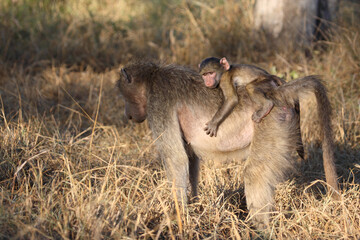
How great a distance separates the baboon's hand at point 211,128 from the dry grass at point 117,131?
1.39ft

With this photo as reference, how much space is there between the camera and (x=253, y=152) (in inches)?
109

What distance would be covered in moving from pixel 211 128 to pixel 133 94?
681 mm

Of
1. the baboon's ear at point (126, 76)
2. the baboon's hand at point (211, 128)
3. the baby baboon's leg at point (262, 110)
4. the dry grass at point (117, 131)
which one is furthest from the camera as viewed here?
the baboon's ear at point (126, 76)

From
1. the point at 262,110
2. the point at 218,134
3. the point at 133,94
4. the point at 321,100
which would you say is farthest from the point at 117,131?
the point at 321,100

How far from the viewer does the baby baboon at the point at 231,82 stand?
2.75m

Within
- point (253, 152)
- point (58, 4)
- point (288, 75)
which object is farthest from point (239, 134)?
point (58, 4)

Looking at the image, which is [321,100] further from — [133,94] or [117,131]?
[117,131]

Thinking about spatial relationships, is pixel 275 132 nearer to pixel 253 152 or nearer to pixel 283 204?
pixel 253 152

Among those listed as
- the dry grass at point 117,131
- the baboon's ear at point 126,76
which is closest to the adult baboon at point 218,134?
the baboon's ear at point 126,76

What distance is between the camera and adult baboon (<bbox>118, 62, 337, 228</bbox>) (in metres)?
2.73

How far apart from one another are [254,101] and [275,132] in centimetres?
23

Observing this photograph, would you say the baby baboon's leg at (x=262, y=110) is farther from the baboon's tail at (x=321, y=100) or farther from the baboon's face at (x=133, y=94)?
the baboon's face at (x=133, y=94)

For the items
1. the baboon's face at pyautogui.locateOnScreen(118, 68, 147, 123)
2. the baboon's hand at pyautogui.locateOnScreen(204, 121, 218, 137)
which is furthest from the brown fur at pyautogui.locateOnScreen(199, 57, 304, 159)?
the baboon's face at pyautogui.locateOnScreen(118, 68, 147, 123)

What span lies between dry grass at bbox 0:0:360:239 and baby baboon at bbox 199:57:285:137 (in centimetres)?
54
